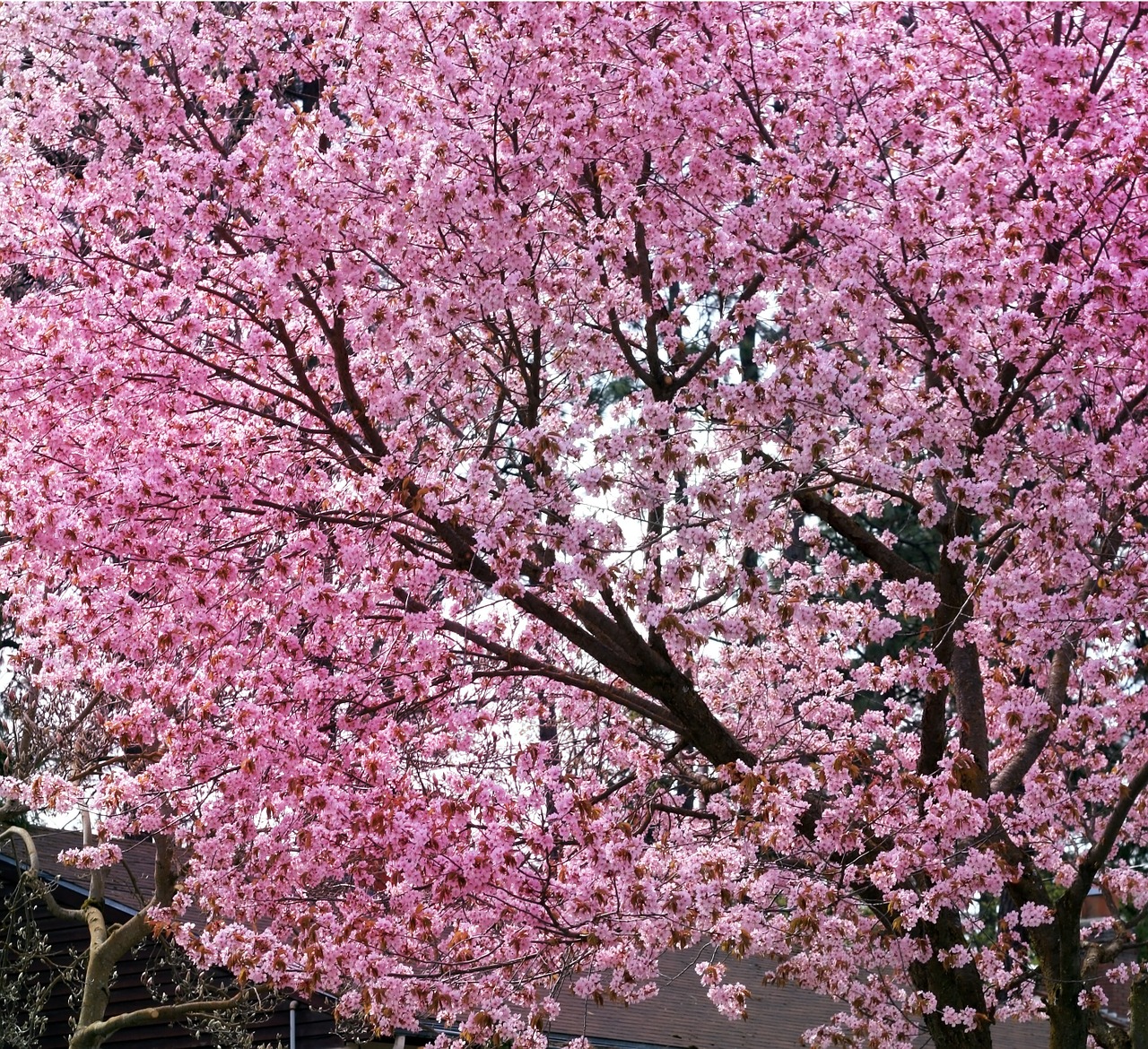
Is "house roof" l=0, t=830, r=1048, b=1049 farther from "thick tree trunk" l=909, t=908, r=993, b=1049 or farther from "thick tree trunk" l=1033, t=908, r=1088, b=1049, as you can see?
"thick tree trunk" l=1033, t=908, r=1088, b=1049

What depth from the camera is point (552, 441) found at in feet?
22.6

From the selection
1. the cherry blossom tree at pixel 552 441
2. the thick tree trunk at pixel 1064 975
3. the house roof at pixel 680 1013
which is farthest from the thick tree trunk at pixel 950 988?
the house roof at pixel 680 1013

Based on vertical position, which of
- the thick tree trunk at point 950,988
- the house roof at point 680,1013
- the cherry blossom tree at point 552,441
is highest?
the cherry blossom tree at point 552,441

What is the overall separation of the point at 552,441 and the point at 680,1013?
7.83 m

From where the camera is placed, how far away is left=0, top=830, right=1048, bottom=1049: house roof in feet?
37.8

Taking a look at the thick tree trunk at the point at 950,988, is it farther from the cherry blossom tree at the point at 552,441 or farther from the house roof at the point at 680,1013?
the house roof at the point at 680,1013

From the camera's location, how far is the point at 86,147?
28.6 feet

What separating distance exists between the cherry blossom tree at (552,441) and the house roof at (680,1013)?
3.32 m

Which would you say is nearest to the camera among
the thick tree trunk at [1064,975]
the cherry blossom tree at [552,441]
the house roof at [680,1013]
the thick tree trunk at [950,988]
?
the cherry blossom tree at [552,441]

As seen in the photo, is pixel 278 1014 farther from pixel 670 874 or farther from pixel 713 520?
pixel 713 520

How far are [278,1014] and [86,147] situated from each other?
28.5 feet

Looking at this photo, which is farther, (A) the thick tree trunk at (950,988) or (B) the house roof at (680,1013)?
(B) the house roof at (680,1013)

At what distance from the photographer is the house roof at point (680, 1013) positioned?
11531 millimetres

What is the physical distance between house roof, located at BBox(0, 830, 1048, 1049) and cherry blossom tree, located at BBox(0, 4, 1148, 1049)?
3.32 metres
